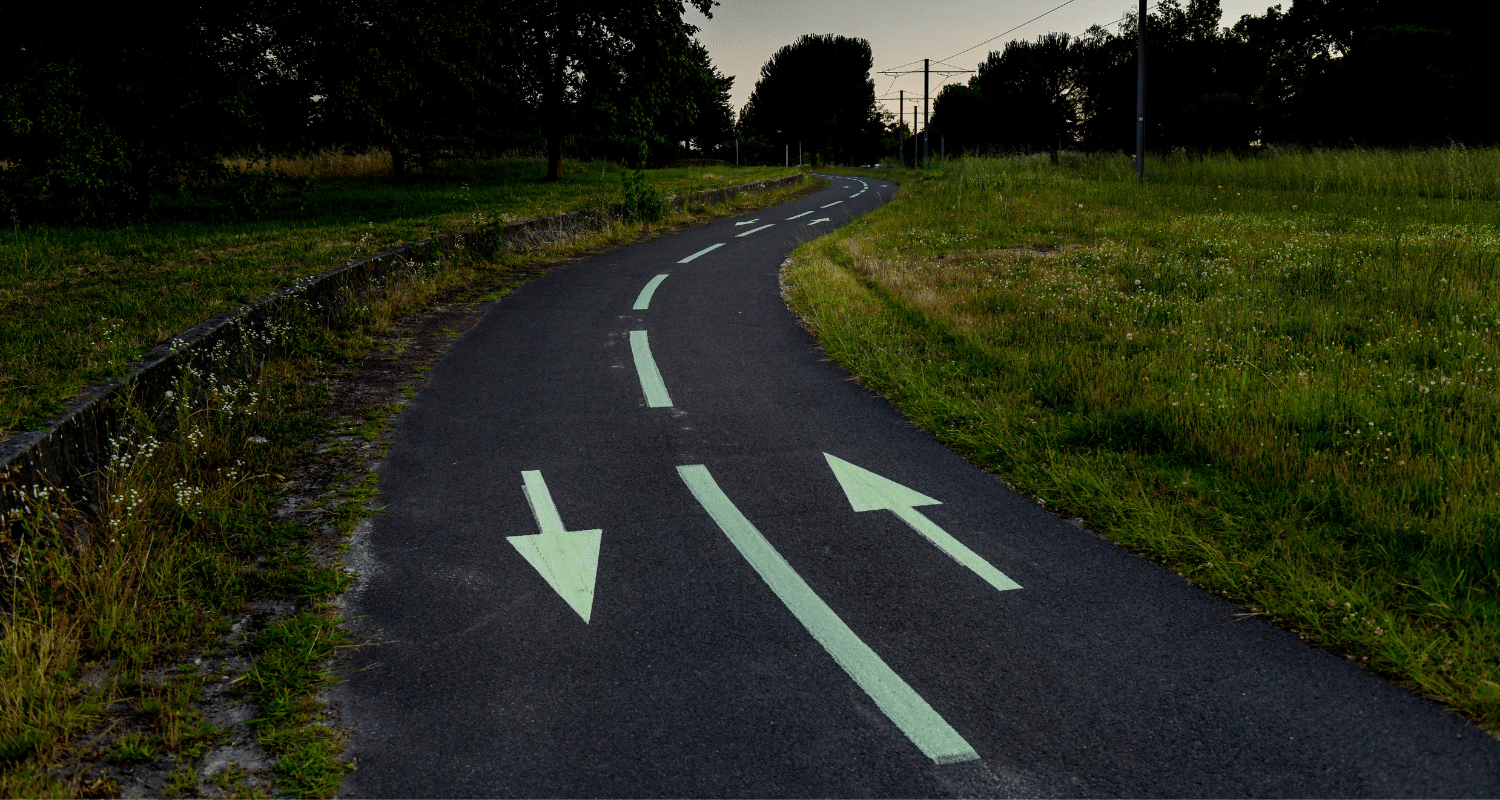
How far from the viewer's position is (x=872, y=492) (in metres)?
5.10

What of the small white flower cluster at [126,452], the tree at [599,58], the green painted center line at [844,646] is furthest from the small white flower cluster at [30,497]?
the tree at [599,58]

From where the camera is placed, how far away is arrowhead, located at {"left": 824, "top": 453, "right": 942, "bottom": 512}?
16.2 ft

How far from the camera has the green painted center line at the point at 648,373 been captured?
271 inches

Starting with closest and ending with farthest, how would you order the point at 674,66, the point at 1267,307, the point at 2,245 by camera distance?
the point at 1267,307, the point at 2,245, the point at 674,66

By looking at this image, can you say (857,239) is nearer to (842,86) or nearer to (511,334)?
(511,334)

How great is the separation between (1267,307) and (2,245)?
1528 cm

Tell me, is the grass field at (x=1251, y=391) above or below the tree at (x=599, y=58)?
below

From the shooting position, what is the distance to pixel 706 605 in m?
3.82

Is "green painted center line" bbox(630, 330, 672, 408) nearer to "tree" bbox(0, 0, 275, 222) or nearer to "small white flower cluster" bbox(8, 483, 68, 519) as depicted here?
"small white flower cluster" bbox(8, 483, 68, 519)

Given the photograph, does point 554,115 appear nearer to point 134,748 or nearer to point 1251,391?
point 1251,391

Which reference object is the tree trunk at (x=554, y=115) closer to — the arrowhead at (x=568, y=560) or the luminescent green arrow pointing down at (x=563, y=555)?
the luminescent green arrow pointing down at (x=563, y=555)

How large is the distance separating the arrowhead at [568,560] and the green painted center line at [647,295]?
6.16 m

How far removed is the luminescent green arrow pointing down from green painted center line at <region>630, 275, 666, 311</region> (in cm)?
579

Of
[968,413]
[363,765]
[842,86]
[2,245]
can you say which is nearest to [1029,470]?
[968,413]
